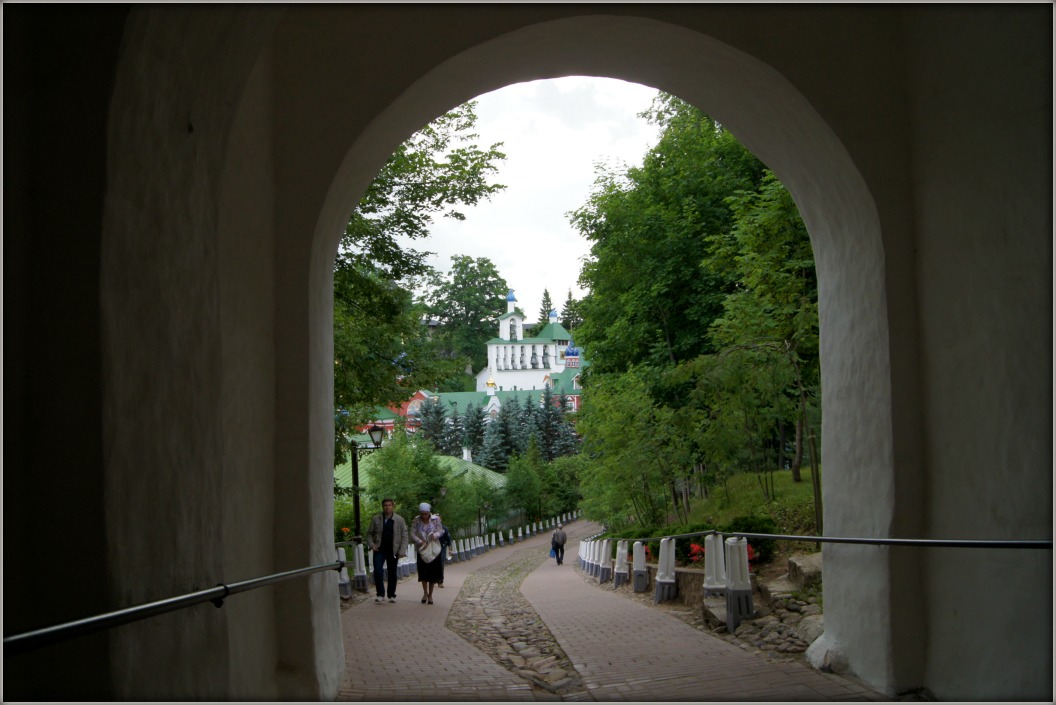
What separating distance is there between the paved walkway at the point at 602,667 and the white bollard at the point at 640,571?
2914 millimetres

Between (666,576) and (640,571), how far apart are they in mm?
2043

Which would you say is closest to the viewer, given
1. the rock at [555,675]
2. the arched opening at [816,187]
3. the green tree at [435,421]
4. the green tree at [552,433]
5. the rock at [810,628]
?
the arched opening at [816,187]

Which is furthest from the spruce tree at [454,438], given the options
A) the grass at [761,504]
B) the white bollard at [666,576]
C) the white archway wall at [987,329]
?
the white archway wall at [987,329]

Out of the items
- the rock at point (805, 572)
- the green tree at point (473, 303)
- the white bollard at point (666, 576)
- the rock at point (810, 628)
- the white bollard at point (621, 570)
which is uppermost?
the green tree at point (473, 303)

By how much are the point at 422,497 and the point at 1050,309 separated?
90.0 feet

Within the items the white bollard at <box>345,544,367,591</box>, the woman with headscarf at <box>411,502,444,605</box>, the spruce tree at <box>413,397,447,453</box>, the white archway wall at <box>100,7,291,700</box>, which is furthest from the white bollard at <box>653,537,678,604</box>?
the spruce tree at <box>413,397,447,453</box>

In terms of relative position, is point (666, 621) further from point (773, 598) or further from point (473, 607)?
point (473, 607)

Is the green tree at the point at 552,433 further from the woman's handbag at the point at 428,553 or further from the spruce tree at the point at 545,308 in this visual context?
the spruce tree at the point at 545,308

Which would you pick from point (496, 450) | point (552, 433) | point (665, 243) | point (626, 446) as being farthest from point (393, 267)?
point (552, 433)

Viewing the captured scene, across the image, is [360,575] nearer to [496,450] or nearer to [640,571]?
[640,571]

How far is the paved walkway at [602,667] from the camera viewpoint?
5062 mm

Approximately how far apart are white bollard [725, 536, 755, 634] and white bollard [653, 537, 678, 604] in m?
2.86

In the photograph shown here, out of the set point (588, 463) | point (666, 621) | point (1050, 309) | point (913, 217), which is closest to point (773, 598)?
point (666, 621)

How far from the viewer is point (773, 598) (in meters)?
7.55
